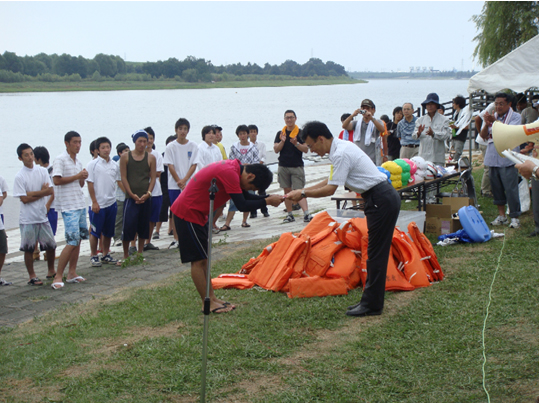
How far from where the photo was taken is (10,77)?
7088 cm

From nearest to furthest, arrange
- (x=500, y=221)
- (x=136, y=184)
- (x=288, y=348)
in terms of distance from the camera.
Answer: (x=288, y=348), (x=136, y=184), (x=500, y=221)

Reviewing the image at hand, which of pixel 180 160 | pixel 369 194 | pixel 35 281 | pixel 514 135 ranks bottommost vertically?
pixel 35 281

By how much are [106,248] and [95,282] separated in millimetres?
1190

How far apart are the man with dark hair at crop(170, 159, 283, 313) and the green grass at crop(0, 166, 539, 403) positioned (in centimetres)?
60

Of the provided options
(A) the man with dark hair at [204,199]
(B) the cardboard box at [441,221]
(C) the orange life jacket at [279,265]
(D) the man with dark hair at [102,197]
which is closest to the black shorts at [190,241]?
(A) the man with dark hair at [204,199]

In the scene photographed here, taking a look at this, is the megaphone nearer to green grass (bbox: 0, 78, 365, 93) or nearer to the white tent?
the white tent

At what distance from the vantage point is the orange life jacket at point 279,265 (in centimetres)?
591

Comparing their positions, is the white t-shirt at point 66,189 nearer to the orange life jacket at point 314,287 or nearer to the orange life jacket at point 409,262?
the orange life jacket at point 314,287

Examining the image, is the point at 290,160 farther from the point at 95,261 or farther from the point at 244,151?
the point at 95,261

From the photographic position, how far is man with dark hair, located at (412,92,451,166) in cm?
942

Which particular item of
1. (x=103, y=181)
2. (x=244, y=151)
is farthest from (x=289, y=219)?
(x=103, y=181)

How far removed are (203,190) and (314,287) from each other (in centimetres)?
160

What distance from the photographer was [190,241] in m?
5.21

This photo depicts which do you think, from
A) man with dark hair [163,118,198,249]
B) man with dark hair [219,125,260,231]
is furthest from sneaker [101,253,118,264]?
man with dark hair [219,125,260,231]
